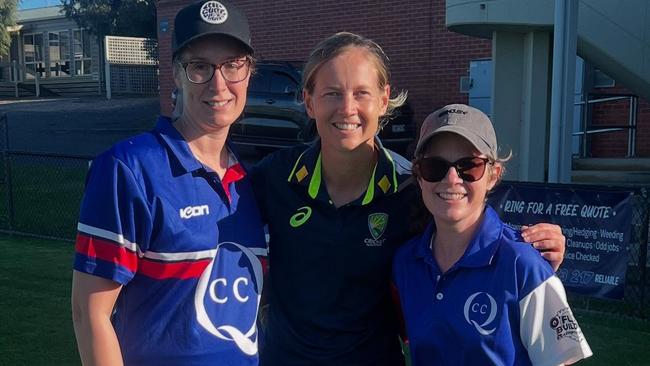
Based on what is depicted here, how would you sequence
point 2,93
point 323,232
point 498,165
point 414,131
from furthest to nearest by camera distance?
point 2,93 < point 414,131 < point 323,232 < point 498,165

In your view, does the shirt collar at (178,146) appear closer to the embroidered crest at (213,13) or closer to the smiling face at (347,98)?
the embroidered crest at (213,13)

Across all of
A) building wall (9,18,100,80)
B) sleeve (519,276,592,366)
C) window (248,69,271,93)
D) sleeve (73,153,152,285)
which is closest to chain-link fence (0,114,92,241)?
window (248,69,271,93)

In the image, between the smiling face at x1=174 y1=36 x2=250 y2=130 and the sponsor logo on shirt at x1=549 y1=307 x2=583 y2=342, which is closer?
the sponsor logo on shirt at x1=549 y1=307 x2=583 y2=342

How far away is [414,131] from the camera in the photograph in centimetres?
1452

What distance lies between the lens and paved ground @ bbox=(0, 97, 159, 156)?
19.2 m

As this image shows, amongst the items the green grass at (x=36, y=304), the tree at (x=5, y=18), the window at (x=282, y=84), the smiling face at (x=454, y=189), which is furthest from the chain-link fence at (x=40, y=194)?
the tree at (x=5, y=18)

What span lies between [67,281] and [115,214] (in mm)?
6480

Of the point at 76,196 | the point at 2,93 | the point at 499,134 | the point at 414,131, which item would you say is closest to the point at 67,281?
the point at 76,196

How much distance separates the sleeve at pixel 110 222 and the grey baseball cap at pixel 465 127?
926mm

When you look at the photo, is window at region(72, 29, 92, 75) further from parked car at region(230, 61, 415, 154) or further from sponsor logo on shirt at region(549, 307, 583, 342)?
sponsor logo on shirt at region(549, 307, 583, 342)

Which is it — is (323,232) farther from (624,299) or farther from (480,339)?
(624,299)

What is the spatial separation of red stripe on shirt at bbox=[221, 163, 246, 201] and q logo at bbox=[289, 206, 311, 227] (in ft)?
0.78

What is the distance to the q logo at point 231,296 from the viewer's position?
7.59 feet

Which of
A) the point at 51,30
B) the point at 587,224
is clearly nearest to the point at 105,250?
the point at 587,224
